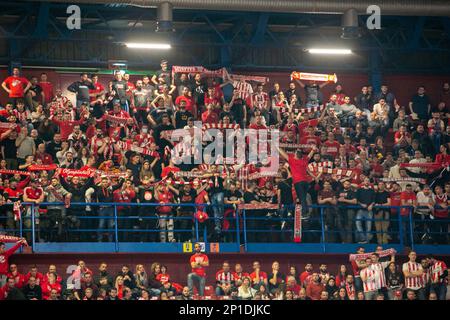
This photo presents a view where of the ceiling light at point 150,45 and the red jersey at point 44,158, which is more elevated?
the ceiling light at point 150,45

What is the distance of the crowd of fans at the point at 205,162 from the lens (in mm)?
30375

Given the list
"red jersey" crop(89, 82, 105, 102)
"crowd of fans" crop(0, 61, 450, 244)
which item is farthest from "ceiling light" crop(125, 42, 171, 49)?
"red jersey" crop(89, 82, 105, 102)

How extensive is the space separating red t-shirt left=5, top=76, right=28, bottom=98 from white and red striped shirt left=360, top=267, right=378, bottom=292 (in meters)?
10.1

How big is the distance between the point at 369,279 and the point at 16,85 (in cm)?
1057

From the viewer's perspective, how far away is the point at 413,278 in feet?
99.9

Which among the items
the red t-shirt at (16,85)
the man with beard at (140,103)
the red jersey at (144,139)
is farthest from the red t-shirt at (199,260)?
the red t-shirt at (16,85)

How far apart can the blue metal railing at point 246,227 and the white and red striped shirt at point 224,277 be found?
101cm

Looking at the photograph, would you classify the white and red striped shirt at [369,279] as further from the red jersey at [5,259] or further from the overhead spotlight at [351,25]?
the red jersey at [5,259]

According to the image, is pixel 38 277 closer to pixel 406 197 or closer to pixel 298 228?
pixel 298 228

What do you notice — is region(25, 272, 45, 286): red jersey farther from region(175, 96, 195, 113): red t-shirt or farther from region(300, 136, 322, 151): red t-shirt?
region(300, 136, 322, 151): red t-shirt

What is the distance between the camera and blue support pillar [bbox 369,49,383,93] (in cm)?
3797

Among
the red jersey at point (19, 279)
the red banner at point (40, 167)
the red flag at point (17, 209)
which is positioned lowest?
the red jersey at point (19, 279)

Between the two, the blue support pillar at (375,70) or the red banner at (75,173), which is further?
the blue support pillar at (375,70)

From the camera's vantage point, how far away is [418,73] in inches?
1516
